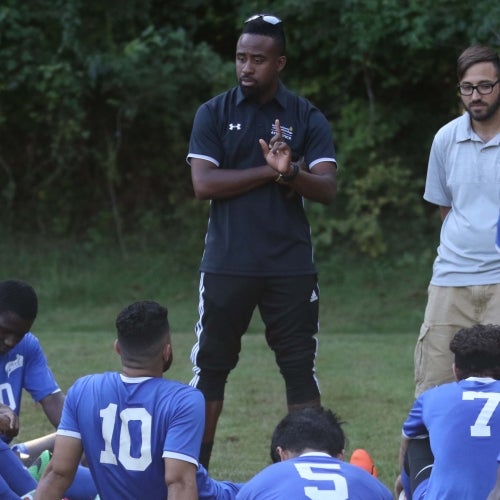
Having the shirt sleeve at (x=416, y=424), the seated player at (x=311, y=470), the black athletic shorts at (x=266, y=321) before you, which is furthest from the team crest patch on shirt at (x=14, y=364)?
the shirt sleeve at (x=416, y=424)

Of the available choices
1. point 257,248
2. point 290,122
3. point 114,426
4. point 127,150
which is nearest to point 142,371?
point 114,426

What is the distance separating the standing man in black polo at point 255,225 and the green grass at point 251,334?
0.97 m

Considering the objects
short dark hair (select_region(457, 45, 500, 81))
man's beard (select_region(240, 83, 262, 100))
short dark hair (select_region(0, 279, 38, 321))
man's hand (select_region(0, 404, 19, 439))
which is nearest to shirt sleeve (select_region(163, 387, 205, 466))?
man's hand (select_region(0, 404, 19, 439))

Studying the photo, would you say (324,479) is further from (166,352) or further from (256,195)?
(256,195)

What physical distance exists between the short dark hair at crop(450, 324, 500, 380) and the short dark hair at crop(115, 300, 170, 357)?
1.13 metres

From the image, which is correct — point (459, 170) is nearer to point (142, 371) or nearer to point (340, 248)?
point (142, 371)

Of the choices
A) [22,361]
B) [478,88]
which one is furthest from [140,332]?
[478,88]

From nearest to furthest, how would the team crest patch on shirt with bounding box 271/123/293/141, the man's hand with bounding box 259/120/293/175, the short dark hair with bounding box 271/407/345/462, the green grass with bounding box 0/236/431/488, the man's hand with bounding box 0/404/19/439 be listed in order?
1. the short dark hair with bounding box 271/407/345/462
2. the man's hand with bounding box 0/404/19/439
3. the man's hand with bounding box 259/120/293/175
4. the team crest patch on shirt with bounding box 271/123/293/141
5. the green grass with bounding box 0/236/431/488

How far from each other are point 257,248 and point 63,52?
30.9 feet

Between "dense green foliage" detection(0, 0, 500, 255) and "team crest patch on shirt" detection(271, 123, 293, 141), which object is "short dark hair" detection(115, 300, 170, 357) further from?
"dense green foliage" detection(0, 0, 500, 255)

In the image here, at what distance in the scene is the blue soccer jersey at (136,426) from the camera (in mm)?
4297

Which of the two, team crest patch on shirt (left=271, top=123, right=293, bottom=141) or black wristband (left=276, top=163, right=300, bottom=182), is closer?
black wristband (left=276, top=163, right=300, bottom=182)

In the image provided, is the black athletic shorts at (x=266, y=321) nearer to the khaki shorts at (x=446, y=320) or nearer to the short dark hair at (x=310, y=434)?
the khaki shorts at (x=446, y=320)

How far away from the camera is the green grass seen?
23.7 ft
